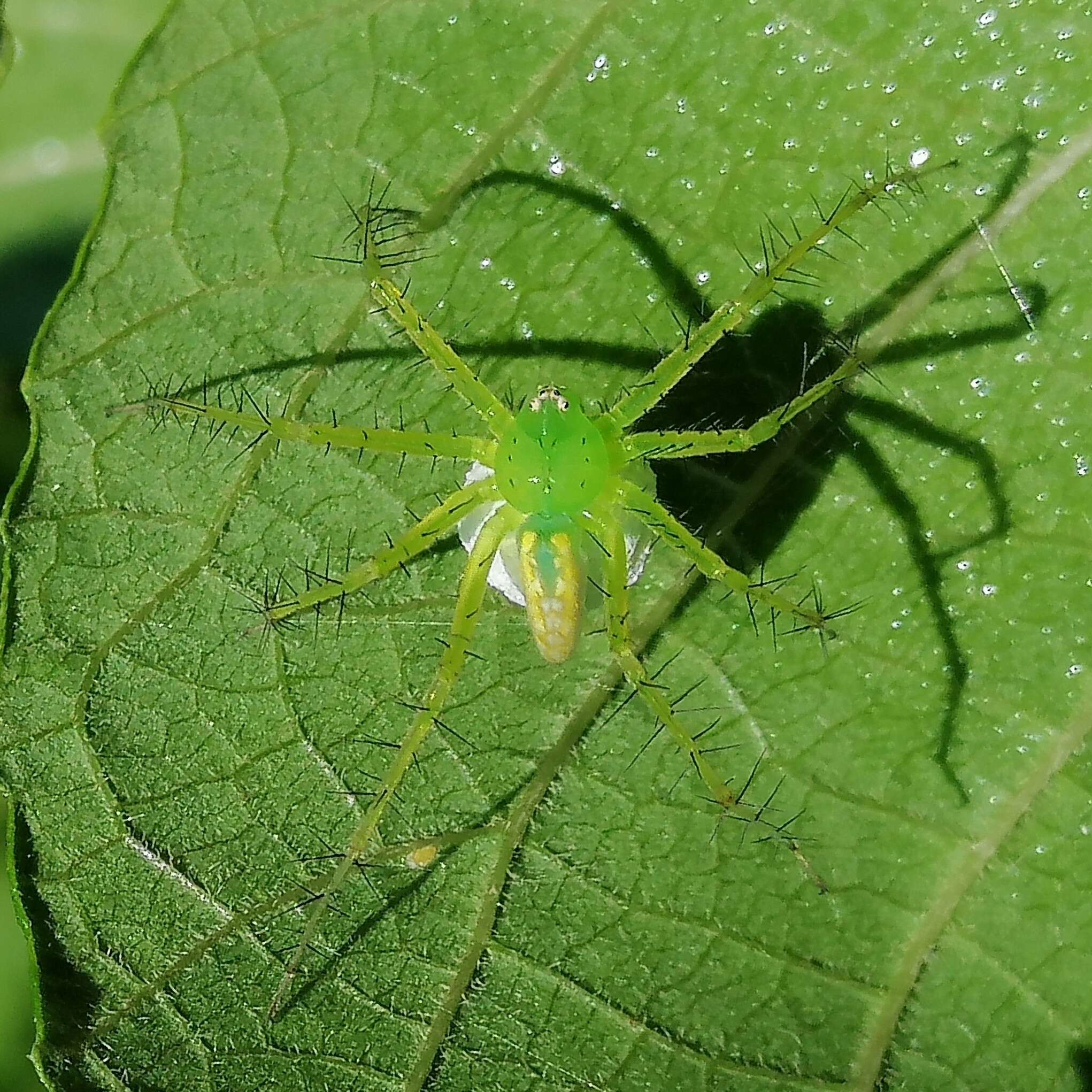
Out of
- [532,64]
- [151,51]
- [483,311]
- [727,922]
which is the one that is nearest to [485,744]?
[727,922]

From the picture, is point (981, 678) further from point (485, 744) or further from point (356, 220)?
point (356, 220)

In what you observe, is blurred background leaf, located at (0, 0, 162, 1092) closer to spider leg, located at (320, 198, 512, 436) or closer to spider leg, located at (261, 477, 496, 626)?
spider leg, located at (320, 198, 512, 436)

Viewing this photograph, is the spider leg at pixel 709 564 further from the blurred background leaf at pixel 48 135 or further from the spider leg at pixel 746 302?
the blurred background leaf at pixel 48 135

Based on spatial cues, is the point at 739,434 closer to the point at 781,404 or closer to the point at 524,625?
the point at 781,404

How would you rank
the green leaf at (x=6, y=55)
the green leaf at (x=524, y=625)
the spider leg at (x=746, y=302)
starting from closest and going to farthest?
the spider leg at (x=746, y=302) < the green leaf at (x=524, y=625) < the green leaf at (x=6, y=55)

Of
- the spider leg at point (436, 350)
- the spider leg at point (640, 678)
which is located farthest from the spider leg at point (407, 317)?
the spider leg at point (640, 678)

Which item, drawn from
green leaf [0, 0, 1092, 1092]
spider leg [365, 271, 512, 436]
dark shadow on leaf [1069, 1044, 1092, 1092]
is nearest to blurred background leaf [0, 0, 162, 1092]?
green leaf [0, 0, 1092, 1092]
